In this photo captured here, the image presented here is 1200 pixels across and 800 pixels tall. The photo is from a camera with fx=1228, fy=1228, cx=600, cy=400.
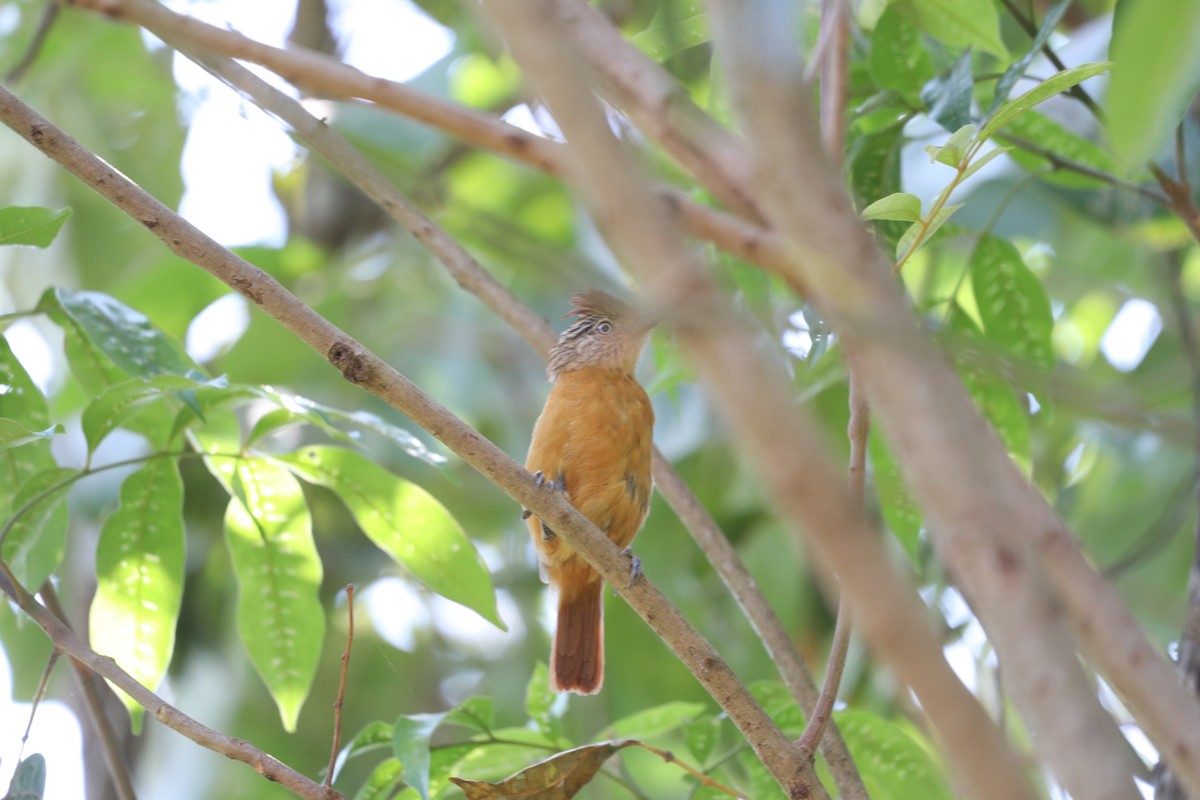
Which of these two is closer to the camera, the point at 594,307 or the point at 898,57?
the point at 898,57

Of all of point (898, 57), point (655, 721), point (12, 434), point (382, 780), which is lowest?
point (382, 780)

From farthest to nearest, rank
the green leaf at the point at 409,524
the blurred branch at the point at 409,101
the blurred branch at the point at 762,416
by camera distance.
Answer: the green leaf at the point at 409,524
the blurred branch at the point at 409,101
the blurred branch at the point at 762,416

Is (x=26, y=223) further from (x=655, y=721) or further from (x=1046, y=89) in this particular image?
(x=1046, y=89)

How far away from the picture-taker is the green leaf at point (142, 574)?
2814 millimetres

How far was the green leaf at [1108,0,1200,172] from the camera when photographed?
100 cm

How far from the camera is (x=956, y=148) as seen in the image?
2127mm

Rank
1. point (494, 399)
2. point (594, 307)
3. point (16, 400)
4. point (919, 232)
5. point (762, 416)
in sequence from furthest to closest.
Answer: point (494, 399) → point (594, 307) → point (16, 400) → point (919, 232) → point (762, 416)

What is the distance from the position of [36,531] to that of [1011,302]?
2.39 m

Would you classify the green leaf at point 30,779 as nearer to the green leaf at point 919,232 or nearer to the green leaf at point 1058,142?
the green leaf at point 919,232

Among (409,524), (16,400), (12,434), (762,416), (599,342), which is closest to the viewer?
(762,416)

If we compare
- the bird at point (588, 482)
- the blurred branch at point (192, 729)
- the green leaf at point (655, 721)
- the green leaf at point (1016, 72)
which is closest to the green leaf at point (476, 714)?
the green leaf at point (655, 721)

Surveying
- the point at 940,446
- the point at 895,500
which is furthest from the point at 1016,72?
the point at 940,446

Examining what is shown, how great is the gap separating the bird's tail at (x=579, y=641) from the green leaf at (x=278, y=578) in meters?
1.29

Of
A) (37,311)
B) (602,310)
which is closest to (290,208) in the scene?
(602,310)
